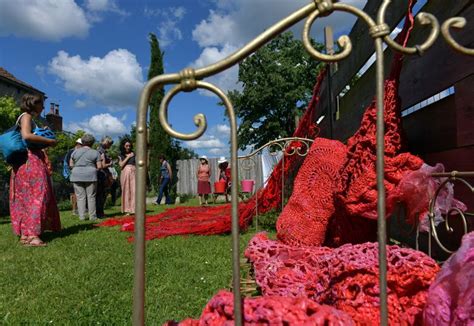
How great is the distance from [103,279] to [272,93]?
85.4 ft

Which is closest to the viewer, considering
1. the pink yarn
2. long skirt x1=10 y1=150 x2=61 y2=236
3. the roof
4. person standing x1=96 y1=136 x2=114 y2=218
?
the pink yarn

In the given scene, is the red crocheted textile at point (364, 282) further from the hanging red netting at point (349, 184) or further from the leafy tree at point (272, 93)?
the leafy tree at point (272, 93)

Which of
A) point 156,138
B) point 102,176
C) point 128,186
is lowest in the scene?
point 128,186

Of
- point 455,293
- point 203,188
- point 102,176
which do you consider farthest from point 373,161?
point 203,188

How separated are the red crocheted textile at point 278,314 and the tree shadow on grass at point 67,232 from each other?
446 centimetres

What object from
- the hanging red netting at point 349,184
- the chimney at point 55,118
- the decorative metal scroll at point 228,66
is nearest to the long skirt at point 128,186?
the hanging red netting at point 349,184

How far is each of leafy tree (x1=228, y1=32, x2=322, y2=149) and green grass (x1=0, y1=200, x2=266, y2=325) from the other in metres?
23.4

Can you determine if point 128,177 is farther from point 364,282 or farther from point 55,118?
point 55,118

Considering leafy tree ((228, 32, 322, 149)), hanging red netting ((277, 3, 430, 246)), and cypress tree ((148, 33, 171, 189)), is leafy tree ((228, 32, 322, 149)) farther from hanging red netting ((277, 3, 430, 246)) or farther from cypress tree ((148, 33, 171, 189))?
hanging red netting ((277, 3, 430, 246))

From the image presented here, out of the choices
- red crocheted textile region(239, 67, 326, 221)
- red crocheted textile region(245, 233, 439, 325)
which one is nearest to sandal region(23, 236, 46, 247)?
red crocheted textile region(239, 67, 326, 221)

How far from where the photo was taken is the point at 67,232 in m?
5.54

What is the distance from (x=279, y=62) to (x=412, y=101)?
28.0 m

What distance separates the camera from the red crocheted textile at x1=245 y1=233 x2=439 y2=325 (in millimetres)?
1215

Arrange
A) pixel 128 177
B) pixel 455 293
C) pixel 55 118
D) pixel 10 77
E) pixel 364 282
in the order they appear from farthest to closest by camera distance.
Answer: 1. pixel 55 118
2. pixel 10 77
3. pixel 128 177
4. pixel 364 282
5. pixel 455 293
